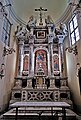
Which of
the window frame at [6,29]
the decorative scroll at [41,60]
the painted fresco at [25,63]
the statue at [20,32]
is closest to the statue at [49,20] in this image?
the statue at [20,32]

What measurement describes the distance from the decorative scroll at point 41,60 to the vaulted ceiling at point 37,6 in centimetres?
310

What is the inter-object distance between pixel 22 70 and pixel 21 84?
907 mm

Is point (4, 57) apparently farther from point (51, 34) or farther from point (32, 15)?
point (32, 15)

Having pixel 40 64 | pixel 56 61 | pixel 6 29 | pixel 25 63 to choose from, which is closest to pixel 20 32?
pixel 6 29

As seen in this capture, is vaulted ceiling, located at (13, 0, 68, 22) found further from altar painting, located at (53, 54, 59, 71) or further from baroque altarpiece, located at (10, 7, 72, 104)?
altar painting, located at (53, 54, 59, 71)

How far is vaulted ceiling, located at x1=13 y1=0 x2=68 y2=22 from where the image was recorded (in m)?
8.52

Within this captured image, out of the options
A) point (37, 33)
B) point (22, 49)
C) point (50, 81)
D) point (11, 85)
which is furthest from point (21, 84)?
point (37, 33)

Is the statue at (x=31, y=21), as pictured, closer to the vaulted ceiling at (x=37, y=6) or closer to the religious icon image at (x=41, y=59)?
the vaulted ceiling at (x=37, y=6)

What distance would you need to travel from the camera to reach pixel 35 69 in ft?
26.0

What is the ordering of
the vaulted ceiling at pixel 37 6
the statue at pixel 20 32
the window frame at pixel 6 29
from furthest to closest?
1. the vaulted ceiling at pixel 37 6
2. the statue at pixel 20 32
3. the window frame at pixel 6 29

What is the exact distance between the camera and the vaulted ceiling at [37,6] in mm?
8523

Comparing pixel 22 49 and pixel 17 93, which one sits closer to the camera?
pixel 17 93

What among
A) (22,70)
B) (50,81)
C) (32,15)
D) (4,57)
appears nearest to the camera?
(4,57)

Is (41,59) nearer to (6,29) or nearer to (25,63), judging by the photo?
(25,63)
